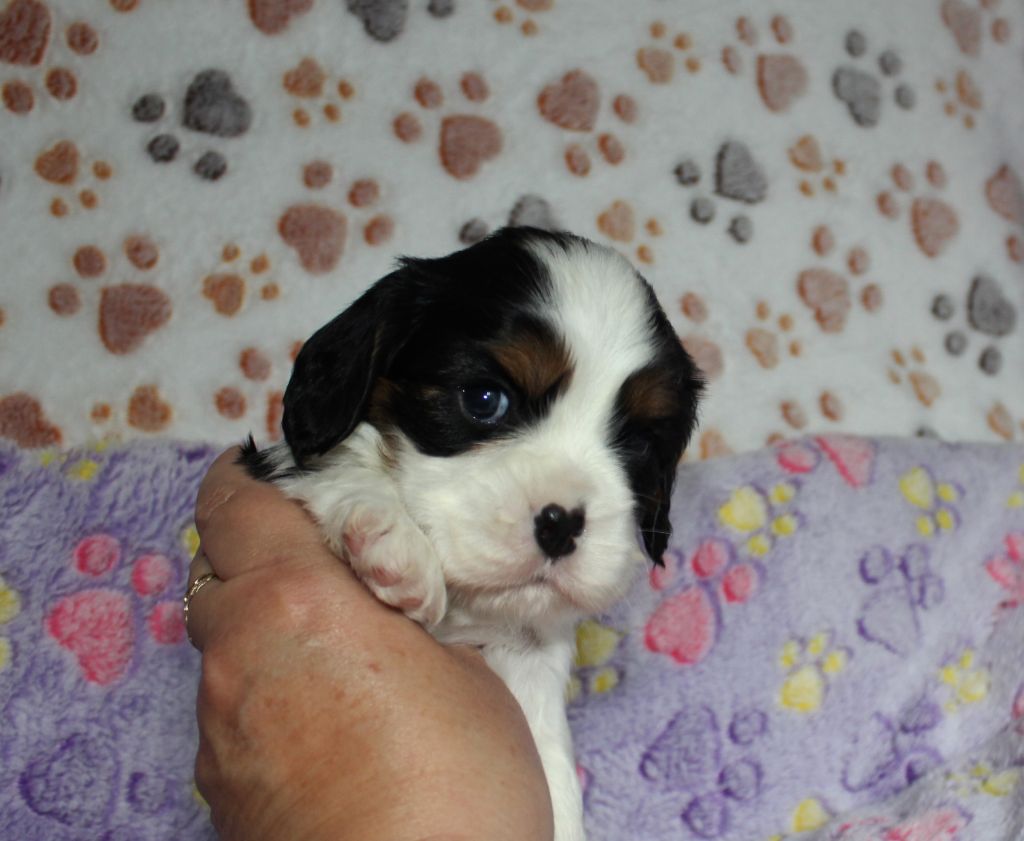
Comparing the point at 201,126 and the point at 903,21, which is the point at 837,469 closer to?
the point at 903,21

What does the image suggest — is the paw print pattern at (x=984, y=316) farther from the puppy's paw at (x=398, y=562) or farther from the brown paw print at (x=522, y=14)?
the puppy's paw at (x=398, y=562)

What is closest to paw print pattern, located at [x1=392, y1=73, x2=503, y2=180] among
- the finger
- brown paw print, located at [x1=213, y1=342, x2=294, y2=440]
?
brown paw print, located at [x1=213, y1=342, x2=294, y2=440]

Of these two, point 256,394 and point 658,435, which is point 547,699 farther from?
point 256,394

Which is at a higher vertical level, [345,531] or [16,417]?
[345,531]

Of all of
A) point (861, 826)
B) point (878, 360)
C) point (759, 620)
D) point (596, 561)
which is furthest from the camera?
point (878, 360)

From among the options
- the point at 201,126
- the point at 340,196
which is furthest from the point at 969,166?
the point at 201,126

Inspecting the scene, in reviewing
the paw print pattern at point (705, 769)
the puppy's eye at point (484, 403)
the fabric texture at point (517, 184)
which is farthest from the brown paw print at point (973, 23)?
the puppy's eye at point (484, 403)
